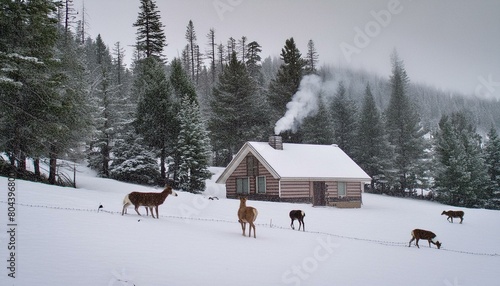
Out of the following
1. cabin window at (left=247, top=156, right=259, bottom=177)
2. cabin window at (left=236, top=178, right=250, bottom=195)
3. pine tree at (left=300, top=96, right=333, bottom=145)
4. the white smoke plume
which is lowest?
cabin window at (left=236, top=178, right=250, bottom=195)

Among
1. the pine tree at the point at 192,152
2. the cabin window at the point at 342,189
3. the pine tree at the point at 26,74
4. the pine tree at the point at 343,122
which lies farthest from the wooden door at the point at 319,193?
the pine tree at the point at 26,74

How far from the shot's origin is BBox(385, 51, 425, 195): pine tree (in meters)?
50.8

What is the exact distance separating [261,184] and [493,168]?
34971 millimetres

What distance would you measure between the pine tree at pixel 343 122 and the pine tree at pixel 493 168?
58.0 feet

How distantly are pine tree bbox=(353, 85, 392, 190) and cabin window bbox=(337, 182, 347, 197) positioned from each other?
1734 centimetres

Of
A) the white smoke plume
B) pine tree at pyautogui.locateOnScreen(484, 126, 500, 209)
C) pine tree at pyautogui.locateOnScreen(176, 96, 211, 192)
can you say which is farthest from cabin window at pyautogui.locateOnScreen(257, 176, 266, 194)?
pine tree at pyautogui.locateOnScreen(484, 126, 500, 209)

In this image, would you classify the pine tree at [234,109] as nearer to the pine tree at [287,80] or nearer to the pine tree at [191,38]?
the pine tree at [287,80]

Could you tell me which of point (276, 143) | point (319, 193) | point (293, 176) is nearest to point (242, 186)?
point (276, 143)

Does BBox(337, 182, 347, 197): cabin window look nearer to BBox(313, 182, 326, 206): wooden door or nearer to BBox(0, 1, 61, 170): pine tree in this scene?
BBox(313, 182, 326, 206): wooden door

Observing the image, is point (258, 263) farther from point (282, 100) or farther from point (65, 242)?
point (282, 100)

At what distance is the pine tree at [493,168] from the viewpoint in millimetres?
45438

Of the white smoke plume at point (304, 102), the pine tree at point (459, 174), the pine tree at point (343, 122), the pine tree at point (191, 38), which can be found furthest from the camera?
the pine tree at point (191, 38)

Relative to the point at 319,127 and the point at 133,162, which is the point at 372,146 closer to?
the point at 319,127

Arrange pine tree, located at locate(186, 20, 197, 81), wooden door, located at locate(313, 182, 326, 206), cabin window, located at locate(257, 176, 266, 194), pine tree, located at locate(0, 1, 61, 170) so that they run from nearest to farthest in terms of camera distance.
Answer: pine tree, located at locate(0, 1, 61, 170), wooden door, located at locate(313, 182, 326, 206), cabin window, located at locate(257, 176, 266, 194), pine tree, located at locate(186, 20, 197, 81)
